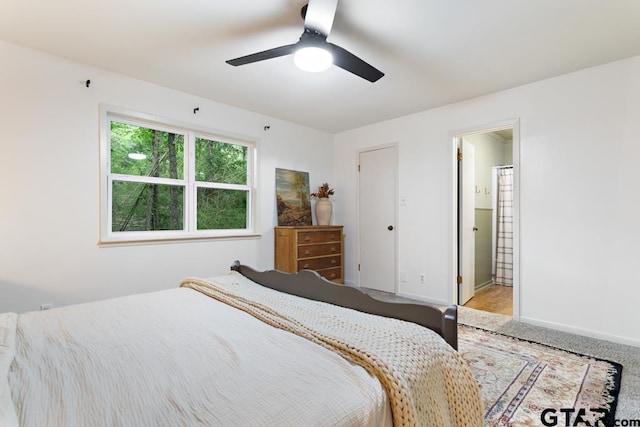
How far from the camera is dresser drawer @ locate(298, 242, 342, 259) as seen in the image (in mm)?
3961

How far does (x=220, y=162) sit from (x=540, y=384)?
3.62 m

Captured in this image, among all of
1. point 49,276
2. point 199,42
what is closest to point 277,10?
point 199,42

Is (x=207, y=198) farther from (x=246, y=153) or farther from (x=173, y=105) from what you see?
(x=173, y=105)

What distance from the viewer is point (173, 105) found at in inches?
130

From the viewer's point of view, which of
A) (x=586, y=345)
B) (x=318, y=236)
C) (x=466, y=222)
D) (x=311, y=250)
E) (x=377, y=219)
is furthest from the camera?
(x=377, y=219)

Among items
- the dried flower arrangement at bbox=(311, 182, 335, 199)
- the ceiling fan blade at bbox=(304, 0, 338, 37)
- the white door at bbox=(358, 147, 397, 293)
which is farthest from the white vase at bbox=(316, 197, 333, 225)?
the ceiling fan blade at bbox=(304, 0, 338, 37)

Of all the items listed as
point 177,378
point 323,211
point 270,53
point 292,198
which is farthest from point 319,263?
point 177,378

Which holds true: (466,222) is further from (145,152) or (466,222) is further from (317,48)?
(145,152)

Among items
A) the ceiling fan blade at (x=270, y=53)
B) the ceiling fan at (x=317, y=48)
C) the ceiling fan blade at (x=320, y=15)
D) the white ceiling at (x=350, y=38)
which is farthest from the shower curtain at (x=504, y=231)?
the ceiling fan blade at (x=270, y=53)

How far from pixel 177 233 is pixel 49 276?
44.0 inches

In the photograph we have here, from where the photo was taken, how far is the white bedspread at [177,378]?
746 mm

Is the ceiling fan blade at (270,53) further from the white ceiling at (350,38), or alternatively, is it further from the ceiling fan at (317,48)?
the white ceiling at (350,38)

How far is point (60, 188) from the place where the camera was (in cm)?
265

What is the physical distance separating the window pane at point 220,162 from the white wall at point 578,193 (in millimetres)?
2582
